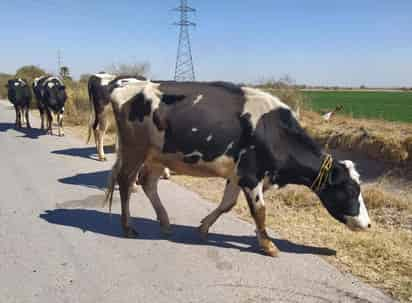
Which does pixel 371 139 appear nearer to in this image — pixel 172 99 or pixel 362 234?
pixel 362 234

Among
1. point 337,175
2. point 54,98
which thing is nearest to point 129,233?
point 337,175

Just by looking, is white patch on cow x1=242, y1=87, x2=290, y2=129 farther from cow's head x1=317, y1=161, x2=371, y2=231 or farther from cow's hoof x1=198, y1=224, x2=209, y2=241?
cow's hoof x1=198, y1=224, x2=209, y2=241

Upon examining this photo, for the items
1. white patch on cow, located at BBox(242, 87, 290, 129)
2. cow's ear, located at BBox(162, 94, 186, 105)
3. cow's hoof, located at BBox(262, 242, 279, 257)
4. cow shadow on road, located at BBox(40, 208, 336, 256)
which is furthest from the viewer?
cow's ear, located at BBox(162, 94, 186, 105)

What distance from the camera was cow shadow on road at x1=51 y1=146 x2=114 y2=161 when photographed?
1123 centimetres

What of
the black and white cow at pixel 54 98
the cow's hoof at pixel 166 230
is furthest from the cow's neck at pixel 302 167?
the black and white cow at pixel 54 98

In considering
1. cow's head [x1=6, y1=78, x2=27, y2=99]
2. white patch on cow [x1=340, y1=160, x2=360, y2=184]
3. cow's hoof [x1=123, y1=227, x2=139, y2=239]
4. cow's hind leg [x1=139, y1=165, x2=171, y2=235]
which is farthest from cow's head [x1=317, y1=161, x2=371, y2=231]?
cow's head [x1=6, y1=78, x2=27, y2=99]

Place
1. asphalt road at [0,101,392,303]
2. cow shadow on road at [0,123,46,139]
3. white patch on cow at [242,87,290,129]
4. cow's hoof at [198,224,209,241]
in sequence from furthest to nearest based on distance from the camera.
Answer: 1. cow shadow on road at [0,123,46,139]
2. cow's hoof at [198,224,209,241]
3. white patch on cow at [242,87,290,129]
4. asphalt road at [0,101,392,303]

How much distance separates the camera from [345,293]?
3.96 m

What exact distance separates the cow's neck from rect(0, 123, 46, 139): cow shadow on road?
1166 cm

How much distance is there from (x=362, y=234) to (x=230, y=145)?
2.05m

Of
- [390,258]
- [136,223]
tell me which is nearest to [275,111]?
[390,258]

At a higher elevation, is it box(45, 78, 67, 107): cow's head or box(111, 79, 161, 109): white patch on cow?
box(111, 79, 161, 109): white patch on cow

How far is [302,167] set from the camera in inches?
196

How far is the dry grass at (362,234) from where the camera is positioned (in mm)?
4363
